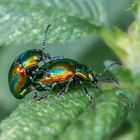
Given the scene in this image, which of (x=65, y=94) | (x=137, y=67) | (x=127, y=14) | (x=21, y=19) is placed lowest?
(x=127, y=14)

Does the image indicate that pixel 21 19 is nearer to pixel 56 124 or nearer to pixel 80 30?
→ pixel 80 30

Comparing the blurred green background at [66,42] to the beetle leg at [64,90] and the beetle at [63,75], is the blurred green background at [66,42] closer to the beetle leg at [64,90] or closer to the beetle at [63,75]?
the beetle at [63,75]

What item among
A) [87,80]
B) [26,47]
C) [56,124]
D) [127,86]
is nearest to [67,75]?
[87,80]

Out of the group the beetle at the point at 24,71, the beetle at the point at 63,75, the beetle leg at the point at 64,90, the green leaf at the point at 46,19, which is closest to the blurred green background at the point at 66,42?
the green leaf at the point at 46,19

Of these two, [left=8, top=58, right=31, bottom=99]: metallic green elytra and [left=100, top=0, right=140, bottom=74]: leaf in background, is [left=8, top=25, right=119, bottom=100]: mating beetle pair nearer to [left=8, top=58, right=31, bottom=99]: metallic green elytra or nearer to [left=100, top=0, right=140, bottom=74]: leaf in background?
[left=8, top=58, right=31, bottom=99]: metallic green elytra

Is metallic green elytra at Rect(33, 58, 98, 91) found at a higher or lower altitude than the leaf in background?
higher

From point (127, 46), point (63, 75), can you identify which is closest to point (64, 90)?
point (63, 75)

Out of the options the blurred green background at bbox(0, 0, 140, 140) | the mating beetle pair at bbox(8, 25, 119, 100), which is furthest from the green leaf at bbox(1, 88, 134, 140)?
the blurred green background at bbox(0, 0, 140, 140)
